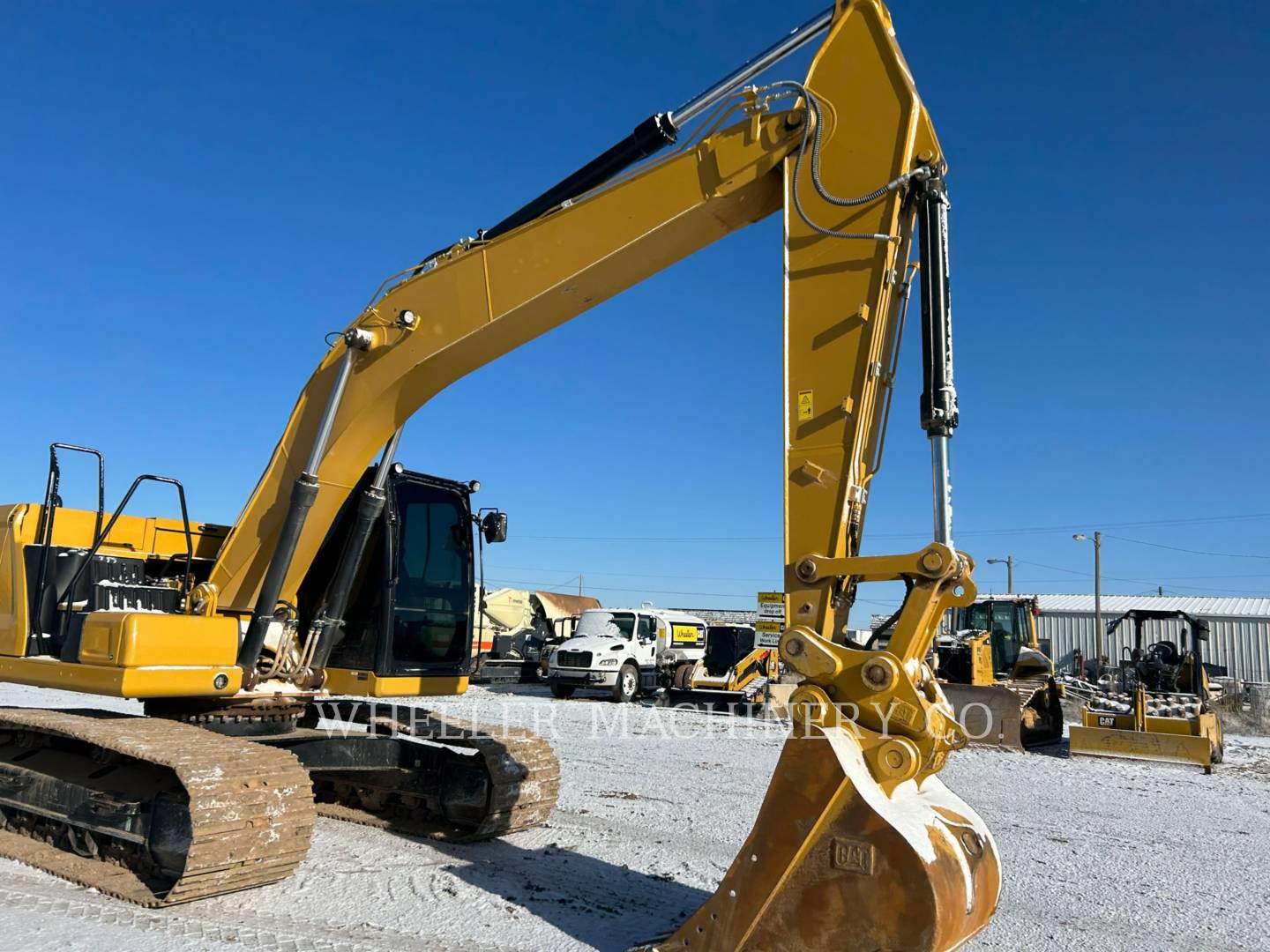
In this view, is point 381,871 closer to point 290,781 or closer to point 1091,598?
point 290,781

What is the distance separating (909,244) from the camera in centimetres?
479

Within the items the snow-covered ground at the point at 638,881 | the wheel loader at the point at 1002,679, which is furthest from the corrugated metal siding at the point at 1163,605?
the snow-covered ground at the point at 638,881

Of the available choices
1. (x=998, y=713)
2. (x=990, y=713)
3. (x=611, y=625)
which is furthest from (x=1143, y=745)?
(x=611, y=625)

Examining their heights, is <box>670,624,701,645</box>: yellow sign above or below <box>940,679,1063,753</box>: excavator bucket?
above

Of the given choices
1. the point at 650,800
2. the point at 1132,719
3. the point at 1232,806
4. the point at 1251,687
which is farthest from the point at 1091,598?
→ the point at 650,800

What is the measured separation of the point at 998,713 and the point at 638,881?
30.3 ft

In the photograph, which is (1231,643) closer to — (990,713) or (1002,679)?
(1002,679)

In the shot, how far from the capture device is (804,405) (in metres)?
4.71

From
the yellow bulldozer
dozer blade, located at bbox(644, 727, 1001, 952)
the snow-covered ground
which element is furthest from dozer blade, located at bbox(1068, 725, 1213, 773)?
dozer blade, located at bbox(644, 727, 1001, 952)

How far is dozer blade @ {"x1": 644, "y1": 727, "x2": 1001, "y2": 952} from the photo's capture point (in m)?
3.75

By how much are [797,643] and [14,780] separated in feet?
18.3

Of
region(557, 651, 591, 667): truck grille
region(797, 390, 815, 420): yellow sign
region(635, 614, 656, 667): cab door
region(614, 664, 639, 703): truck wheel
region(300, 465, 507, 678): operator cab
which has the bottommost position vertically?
region(614, 664, 639, 703): truck wheel

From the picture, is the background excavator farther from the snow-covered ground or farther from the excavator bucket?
the snow-covered ground

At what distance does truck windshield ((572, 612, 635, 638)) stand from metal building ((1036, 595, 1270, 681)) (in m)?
21.4
